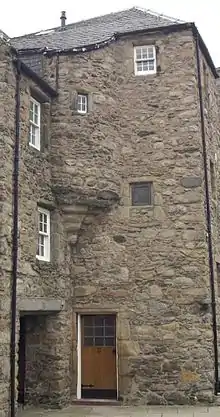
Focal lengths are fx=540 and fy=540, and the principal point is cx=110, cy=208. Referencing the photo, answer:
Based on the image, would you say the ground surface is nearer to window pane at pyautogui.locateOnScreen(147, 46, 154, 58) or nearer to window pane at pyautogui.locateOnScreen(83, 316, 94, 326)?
window pane at pyautogui.locateOnScreen(83, 316, 94, 326)

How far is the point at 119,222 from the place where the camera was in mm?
13219

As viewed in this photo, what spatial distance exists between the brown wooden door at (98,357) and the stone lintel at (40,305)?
1.10 m

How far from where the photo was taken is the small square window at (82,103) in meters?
13.3

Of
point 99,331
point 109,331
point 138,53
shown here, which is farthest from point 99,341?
point 138,53

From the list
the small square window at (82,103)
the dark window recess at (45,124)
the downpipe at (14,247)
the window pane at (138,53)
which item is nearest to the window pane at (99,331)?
the downpipe at (14,247)

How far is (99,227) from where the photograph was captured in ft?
43.5

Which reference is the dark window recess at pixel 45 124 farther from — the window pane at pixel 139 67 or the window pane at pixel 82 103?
the window pane at pixel 139 67

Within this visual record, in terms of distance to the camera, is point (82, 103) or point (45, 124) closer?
point (45, 124)

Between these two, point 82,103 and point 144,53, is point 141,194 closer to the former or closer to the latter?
point 82,103

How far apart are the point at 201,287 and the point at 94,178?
3.58 m

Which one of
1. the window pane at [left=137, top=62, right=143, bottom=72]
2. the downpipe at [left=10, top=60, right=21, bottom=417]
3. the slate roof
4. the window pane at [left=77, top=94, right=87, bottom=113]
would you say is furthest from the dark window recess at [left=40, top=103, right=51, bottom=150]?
the window pane at [left=137, top=62, right=143, bottom=72]

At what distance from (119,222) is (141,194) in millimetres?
896

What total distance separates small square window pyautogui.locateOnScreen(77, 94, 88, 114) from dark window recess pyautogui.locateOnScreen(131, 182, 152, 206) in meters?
2.22

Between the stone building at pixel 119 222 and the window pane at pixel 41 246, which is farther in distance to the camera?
the stone building at pixel 119 222
